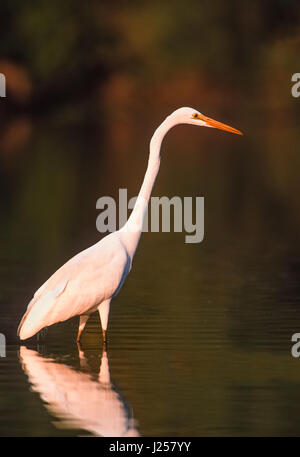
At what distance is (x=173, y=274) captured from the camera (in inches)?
574

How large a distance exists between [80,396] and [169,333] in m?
2.40

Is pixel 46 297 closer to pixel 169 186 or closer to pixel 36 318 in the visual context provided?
pixel 36 318

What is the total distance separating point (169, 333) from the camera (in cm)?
1077

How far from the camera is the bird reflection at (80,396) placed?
7742 mm

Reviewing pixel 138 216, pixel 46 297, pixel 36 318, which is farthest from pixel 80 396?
pixel 138 216

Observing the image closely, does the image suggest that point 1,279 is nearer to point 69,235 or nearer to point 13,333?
point 13,333

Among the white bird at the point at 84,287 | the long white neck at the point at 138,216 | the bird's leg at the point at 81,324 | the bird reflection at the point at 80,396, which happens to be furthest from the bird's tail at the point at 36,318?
the long white neck at the point at 138,216

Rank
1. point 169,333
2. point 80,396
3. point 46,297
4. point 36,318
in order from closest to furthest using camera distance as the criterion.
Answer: point 80,396 < point 36,318 < point 46,297 < point 169,333

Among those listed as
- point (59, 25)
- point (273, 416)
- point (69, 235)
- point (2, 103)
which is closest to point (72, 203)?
point (69, 235)

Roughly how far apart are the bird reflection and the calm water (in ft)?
0.04

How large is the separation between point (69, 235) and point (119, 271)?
7958mm

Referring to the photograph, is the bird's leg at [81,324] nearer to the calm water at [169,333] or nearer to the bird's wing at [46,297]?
the calm water at [169,333]

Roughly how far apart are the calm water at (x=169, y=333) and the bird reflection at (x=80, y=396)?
0.01 metres

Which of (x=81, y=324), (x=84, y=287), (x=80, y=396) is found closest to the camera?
(x=80, y=396)
